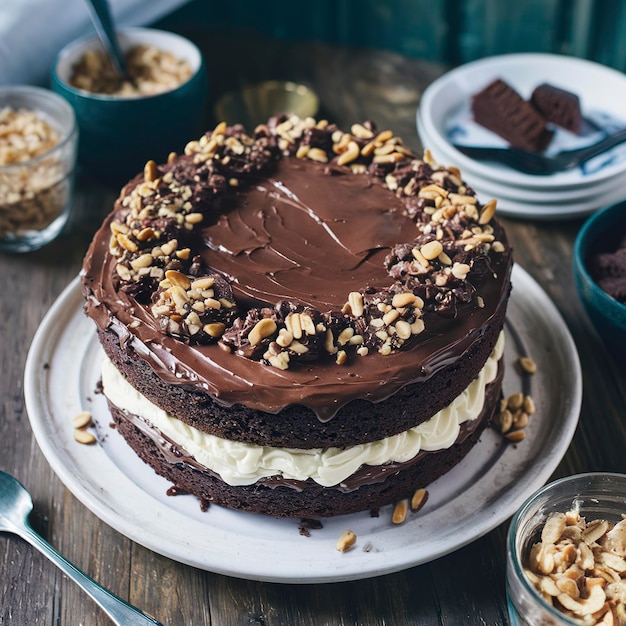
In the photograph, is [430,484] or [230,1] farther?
[230,1]

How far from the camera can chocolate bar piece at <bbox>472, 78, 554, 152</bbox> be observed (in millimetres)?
3641

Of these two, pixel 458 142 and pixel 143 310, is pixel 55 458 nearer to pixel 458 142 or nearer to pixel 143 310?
pixel 143 310

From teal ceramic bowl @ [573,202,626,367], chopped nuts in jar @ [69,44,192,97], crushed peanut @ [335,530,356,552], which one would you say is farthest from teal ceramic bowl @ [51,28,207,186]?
crushed peanut @ [335,530,356,552]

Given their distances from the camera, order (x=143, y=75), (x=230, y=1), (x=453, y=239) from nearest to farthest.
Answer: (x=453, y=239)
(x=143, y=75)
(x=230, y=1)

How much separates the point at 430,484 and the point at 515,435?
1.02 ft

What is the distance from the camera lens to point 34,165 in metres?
3.22

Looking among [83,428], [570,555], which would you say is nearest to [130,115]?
[83,428]

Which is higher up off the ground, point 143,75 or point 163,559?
point 143,75

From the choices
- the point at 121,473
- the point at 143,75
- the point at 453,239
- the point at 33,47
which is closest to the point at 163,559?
the point at 121,473

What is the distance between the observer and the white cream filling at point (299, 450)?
2.20m

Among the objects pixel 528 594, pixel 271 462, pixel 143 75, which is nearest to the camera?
pixel 528 594

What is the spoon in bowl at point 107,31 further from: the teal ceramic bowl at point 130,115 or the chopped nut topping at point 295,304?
the chopped nut topping at point 295,304

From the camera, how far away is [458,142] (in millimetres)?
3750

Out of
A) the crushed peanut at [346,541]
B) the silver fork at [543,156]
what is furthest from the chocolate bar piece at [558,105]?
the crushed peanut at [346,541]
